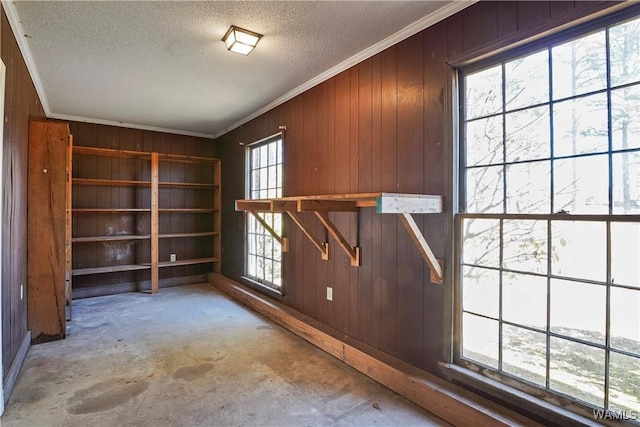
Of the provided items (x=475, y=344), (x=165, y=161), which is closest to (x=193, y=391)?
(x=475, y=344)

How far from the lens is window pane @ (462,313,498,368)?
1.85 m

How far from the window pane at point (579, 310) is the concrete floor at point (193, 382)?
2.84 feet

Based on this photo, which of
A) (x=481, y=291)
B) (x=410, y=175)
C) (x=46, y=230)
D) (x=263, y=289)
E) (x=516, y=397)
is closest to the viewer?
(x=516, y=397)

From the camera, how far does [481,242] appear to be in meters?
1.91

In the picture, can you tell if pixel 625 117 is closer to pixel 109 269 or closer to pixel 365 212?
pixel 365 212

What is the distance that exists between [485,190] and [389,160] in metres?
0.70

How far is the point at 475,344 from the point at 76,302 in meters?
4.69

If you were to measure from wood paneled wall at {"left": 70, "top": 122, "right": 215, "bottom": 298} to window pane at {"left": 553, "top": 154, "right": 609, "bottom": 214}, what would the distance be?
495cm

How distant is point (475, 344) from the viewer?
1928 millimetres

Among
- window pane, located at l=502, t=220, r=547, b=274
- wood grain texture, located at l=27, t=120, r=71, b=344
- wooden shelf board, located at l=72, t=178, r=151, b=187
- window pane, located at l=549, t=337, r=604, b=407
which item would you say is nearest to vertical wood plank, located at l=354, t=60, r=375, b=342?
window pane, located at l=502, t=220, r=547, b=274

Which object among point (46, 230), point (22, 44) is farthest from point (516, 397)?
point (22, 44)

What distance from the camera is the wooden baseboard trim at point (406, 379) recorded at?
170 cm

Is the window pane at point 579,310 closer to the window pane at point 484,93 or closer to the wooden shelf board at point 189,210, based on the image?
the window pane at point 484,93

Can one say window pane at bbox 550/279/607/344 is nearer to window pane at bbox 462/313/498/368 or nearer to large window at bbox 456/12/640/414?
large window at bbox 456/12/640/414
